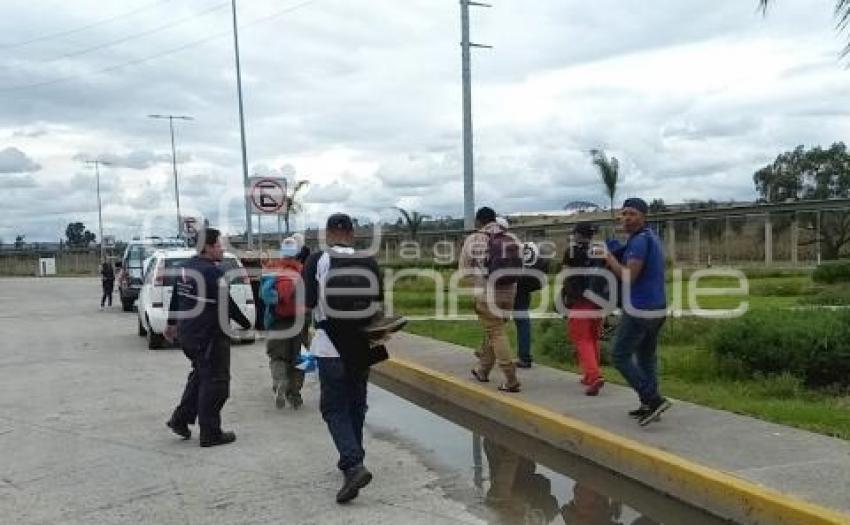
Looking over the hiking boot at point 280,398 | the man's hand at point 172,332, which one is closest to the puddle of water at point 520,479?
the hiking boot at point 280,398

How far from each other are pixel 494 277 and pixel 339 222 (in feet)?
9.41

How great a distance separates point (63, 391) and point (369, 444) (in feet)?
16.6

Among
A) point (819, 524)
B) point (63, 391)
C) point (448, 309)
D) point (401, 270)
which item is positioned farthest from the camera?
point (401, 270)

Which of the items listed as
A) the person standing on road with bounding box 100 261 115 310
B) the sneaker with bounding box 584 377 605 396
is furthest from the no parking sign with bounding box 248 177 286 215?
the sneaker with bounding box 584 377 605 396

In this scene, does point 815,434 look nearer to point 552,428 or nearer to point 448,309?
point 552,428

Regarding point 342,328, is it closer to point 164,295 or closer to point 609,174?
point 164,295

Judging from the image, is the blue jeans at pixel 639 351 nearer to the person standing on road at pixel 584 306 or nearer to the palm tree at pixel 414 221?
the person standing on road at pixel 584 306

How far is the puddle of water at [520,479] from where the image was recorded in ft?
19.4

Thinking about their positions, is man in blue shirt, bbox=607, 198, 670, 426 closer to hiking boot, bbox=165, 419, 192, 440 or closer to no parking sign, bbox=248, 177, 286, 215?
hiking boot, bbox=165, 419, 192, 440

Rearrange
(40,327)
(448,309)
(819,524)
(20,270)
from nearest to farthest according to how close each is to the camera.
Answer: (819,524)
(448,309)
(40,327)
(20,270)

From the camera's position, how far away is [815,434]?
22.9 feet

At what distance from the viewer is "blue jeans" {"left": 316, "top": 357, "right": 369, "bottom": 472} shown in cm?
629

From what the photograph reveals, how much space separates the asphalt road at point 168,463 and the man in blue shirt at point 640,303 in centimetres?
185

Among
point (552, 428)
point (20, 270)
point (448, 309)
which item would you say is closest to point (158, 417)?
point (552, 428)
